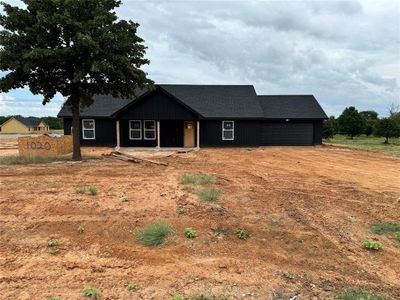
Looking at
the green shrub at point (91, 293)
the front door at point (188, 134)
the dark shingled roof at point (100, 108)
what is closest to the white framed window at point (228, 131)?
the front door at point (188, 134)

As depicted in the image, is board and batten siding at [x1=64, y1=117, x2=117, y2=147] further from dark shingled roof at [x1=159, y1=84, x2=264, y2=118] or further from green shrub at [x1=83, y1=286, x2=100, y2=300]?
green shrub at [x1=83, y1=286, x2=100, y2=300]

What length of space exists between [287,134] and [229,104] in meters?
5.45

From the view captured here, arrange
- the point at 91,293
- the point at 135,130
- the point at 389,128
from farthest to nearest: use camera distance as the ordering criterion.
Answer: the point at 389,128
the point at 135,130
the point at 91,293

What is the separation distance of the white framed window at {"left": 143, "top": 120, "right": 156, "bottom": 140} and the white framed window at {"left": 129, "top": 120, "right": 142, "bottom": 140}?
0.42 meters

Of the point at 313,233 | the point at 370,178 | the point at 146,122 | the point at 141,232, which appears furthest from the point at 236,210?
the point at 146,122

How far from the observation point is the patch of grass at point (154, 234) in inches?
242

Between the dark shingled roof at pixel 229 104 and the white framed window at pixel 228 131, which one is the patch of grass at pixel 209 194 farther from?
the white framed window at pixel 228 131

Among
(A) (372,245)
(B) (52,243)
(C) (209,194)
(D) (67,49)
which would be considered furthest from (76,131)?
(A) (372,245)

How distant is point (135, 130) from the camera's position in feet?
83.2

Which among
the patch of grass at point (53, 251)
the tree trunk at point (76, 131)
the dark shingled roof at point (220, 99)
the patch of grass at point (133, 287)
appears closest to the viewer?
the patch of grass at point (133, 287)

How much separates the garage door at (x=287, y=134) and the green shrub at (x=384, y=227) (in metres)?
21.2

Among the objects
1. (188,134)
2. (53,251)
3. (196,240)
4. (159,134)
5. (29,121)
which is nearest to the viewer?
(53,251)

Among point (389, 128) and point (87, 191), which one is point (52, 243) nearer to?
point (87, 191)

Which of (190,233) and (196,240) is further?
(190,233)
